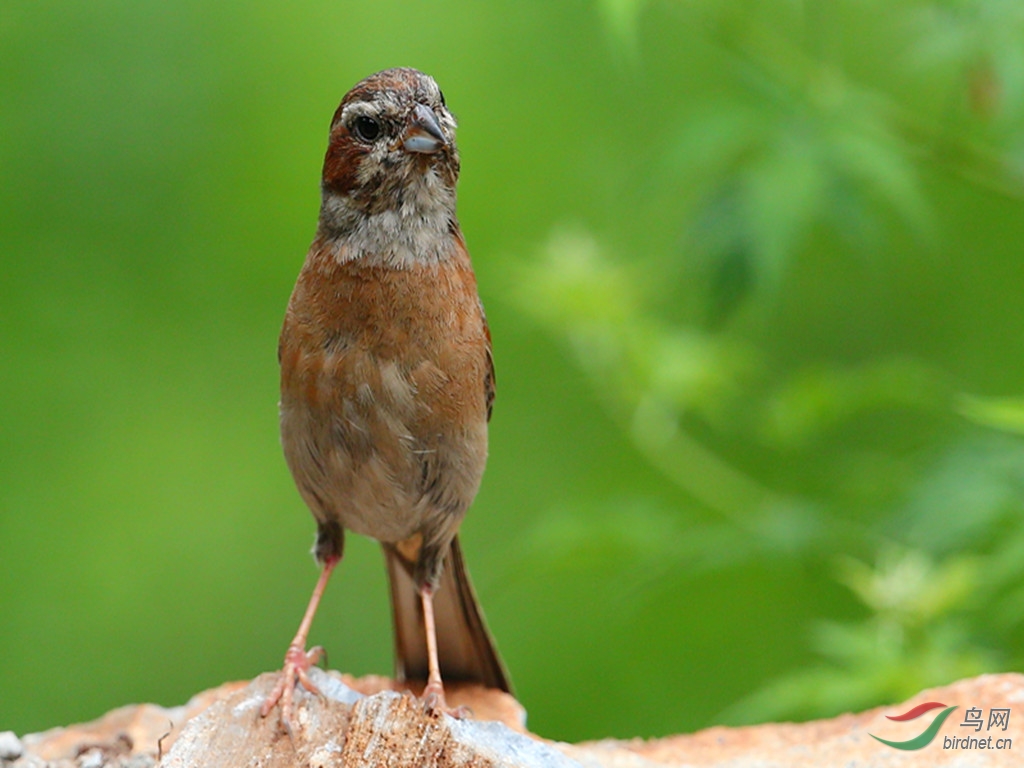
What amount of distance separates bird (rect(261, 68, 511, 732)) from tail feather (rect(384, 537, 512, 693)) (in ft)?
1.12

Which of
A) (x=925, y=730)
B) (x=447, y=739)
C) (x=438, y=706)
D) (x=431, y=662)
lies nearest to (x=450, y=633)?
(x=431, y=662)

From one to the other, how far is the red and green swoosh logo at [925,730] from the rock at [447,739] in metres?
0.01

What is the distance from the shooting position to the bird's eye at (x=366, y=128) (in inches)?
144

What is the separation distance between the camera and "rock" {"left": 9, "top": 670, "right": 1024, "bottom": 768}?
136 inches

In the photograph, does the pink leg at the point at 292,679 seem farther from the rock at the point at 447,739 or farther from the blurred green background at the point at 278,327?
the blurred green background at the point at 278,327

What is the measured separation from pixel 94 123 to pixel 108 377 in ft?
4.67

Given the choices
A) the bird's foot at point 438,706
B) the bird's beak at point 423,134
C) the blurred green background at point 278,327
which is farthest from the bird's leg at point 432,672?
the blurred green background at point 278,327

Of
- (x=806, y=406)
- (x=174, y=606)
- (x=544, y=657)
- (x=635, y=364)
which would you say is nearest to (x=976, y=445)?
(x=806, y=406)

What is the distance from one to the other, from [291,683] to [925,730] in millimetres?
1754

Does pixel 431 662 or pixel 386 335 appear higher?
pixel 386 335

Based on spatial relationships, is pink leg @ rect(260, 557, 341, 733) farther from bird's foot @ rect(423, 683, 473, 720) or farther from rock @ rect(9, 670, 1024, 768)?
bird's foot @ rect(423, 683, 473, 720)

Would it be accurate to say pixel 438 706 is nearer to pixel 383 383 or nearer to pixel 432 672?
pixel 432 672

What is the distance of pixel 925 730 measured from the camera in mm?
3850

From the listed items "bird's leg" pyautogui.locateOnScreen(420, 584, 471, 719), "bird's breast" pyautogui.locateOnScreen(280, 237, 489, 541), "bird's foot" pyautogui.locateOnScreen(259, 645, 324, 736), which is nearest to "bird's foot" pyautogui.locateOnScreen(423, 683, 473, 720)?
"bird's leg" pyautogui.locateOnScreen(420, 584, 471, 719)
